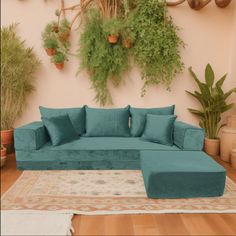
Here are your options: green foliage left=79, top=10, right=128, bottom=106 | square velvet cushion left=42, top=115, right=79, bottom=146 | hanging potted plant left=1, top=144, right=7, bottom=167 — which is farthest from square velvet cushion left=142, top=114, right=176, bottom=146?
hanging potted plant left=1, top=144, right=7, bottom=167

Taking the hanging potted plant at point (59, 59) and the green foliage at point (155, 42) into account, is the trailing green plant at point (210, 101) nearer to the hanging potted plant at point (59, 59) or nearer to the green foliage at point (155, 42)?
the green foliage at point (155, 42)

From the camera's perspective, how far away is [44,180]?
2.51 metres

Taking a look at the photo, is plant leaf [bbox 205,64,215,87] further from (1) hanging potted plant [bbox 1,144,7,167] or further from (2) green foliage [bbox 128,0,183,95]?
(1) hanging potted plant [bbox 1,144,7,167]

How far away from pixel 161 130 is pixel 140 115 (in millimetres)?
398

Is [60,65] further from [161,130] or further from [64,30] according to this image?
[161,130]

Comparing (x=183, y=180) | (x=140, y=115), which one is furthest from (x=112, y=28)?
(x=183, y=180)

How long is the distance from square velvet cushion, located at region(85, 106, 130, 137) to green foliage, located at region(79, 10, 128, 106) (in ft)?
1.11

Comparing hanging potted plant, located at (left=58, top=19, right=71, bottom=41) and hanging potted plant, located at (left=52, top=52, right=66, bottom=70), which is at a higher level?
hanging potted plant, located at (left=58, top=19, right=71, bottom=41)

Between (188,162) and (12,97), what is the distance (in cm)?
185

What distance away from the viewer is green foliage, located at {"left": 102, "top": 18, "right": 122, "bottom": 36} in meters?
2.99

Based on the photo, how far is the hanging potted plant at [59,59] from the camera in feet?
10.2

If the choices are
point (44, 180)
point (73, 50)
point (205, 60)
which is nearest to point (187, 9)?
point (205, 60)

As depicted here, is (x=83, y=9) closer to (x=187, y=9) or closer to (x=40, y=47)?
(x=40, y=47)

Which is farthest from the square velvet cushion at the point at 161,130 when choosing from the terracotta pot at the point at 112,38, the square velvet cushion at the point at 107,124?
the terracotta pot at the point at 112,38
